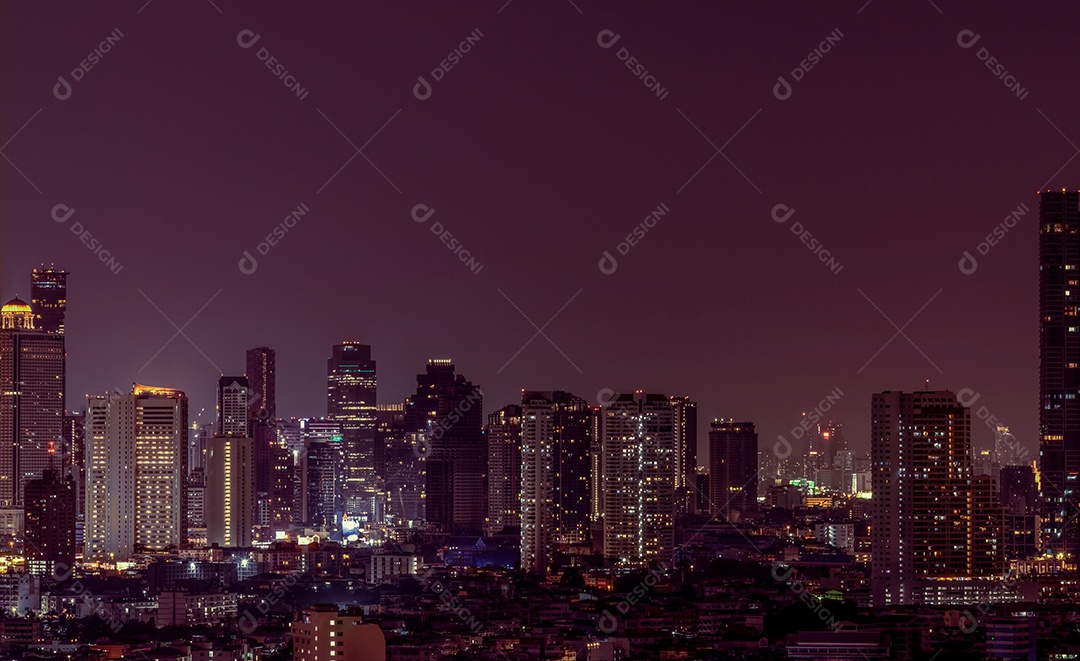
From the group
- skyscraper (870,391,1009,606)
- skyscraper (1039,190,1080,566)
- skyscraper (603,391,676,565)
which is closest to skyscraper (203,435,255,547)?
skyscraper (603,391,676,565)

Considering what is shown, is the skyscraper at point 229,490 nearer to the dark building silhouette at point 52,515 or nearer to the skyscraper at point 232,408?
the skyscraper at point 232,408

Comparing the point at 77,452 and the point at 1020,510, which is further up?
the point at 77,452

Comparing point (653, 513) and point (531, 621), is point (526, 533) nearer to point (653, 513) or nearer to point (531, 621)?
point (653, 513)

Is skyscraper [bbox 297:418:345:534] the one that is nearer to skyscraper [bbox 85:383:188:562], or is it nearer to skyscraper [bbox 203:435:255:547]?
skyscraper [bbox 203:435:255:547]

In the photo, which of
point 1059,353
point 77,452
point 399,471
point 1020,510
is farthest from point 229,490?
point 1059,353

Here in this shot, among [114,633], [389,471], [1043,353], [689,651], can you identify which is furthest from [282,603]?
[389,471]

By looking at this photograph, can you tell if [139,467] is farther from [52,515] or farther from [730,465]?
[730,465]
